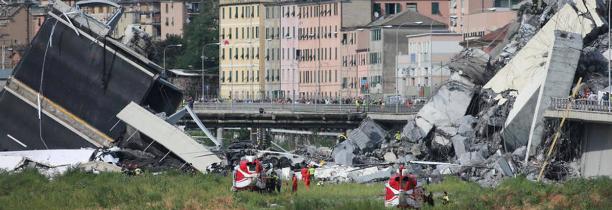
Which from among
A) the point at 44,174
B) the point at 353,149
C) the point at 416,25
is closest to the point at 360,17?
the point at 416,25

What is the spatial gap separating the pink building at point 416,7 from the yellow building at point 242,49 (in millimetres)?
13536

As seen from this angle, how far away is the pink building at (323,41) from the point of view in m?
168

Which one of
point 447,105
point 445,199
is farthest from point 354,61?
point 445,199

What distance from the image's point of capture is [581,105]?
77.6m

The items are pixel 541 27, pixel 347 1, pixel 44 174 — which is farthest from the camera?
pixel 347 1

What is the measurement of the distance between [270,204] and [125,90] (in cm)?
2741

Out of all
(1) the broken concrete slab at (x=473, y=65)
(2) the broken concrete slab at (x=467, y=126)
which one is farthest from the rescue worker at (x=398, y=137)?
(2) the broken concrete slab at (x=467, y=126)

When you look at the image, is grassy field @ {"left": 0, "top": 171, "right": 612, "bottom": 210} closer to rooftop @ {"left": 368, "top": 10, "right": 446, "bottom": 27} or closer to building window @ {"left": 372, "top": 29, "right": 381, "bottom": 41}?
Result: rooftop @ {"left": 368, "top": 10, "right": 446, "bottom": 27}

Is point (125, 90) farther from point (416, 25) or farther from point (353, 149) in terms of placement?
point (416, 25)

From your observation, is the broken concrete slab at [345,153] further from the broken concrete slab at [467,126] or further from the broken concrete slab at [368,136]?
the broken concrete slab at [467,126]

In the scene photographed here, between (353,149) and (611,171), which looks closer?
(611,171)

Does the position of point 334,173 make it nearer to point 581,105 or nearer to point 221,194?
point 581,105

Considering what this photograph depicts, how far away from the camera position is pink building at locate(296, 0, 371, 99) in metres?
168

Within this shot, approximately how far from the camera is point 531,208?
6228cm
